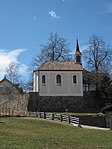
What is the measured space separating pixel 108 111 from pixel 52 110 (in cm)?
1472

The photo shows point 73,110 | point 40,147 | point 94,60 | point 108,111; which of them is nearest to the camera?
point 40,147

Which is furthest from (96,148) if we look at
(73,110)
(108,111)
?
(73,110)

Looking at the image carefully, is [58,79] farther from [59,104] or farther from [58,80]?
[59,104]

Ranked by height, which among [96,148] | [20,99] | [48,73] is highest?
[48,73]

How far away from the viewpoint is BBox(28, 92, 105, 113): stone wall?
54.0 meters

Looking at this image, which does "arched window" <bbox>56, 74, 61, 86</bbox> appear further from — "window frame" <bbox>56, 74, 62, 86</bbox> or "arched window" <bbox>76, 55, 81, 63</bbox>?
"arched window" <bbox>76, 55, 81, 63</bbox>

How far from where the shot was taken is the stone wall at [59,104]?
54.0 metres

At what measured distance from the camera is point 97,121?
144 feet

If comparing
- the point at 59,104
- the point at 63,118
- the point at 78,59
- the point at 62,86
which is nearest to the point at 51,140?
the point at 63,118

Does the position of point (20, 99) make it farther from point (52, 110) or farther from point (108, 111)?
point (108, 111)

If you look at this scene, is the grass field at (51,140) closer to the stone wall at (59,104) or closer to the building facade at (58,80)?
the stone wall at (59,104)

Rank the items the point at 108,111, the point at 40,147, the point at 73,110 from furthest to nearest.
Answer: the point at 73,110 → the point at 108,111 → the point at 40,147

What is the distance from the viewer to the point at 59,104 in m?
54.4

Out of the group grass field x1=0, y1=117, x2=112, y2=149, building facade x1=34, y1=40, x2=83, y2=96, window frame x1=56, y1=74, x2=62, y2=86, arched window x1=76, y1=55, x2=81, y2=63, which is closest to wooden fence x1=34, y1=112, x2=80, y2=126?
grass field x1=0, y1=117, x2=112, y2=149
